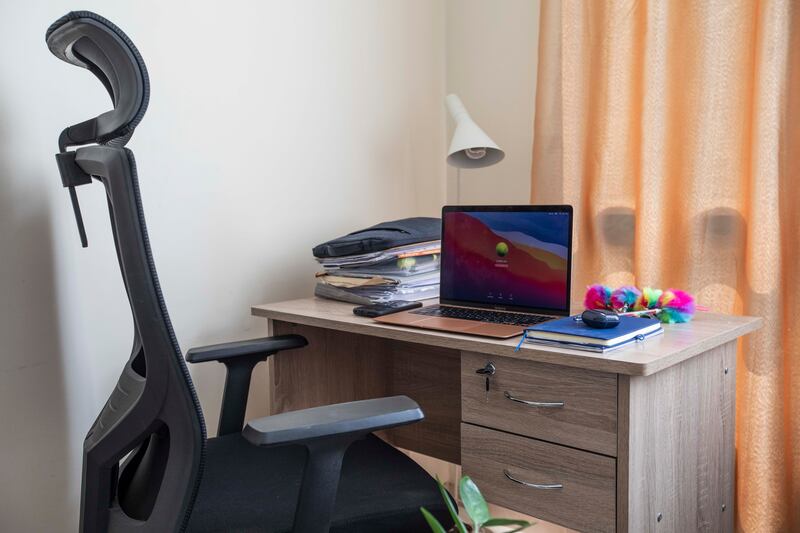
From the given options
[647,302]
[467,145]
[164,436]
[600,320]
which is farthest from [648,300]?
[164,436]

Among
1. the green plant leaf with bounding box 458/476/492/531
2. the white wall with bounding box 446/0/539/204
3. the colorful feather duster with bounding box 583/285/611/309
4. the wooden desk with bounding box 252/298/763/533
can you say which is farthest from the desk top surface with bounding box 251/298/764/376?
the white wall with bounding box 446/0/539/204

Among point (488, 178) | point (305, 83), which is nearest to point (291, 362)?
point (305, 83)

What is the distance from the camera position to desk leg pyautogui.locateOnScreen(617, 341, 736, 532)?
119 centimetres

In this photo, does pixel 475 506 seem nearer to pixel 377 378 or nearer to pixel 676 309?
pixel 676 309

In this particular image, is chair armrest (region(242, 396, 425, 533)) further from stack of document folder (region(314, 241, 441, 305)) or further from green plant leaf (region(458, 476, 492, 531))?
stack of document folder (region(314, 241, 441, 305))

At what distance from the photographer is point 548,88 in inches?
82.7

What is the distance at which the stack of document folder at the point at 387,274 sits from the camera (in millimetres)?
1759

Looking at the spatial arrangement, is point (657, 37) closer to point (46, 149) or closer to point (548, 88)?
point (548, 88)

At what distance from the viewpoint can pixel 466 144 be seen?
6.73 ft

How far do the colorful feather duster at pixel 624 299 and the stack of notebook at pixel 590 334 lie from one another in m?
0.14

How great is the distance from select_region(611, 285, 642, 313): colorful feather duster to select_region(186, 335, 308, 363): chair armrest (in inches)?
25.9

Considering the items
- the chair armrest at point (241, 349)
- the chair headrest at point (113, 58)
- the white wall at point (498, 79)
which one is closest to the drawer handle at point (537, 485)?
the chair armrest at point (241, 349)

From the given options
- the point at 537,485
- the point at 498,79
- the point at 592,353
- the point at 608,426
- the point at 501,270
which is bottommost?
the point at 537,485

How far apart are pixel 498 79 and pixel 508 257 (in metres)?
0.91
